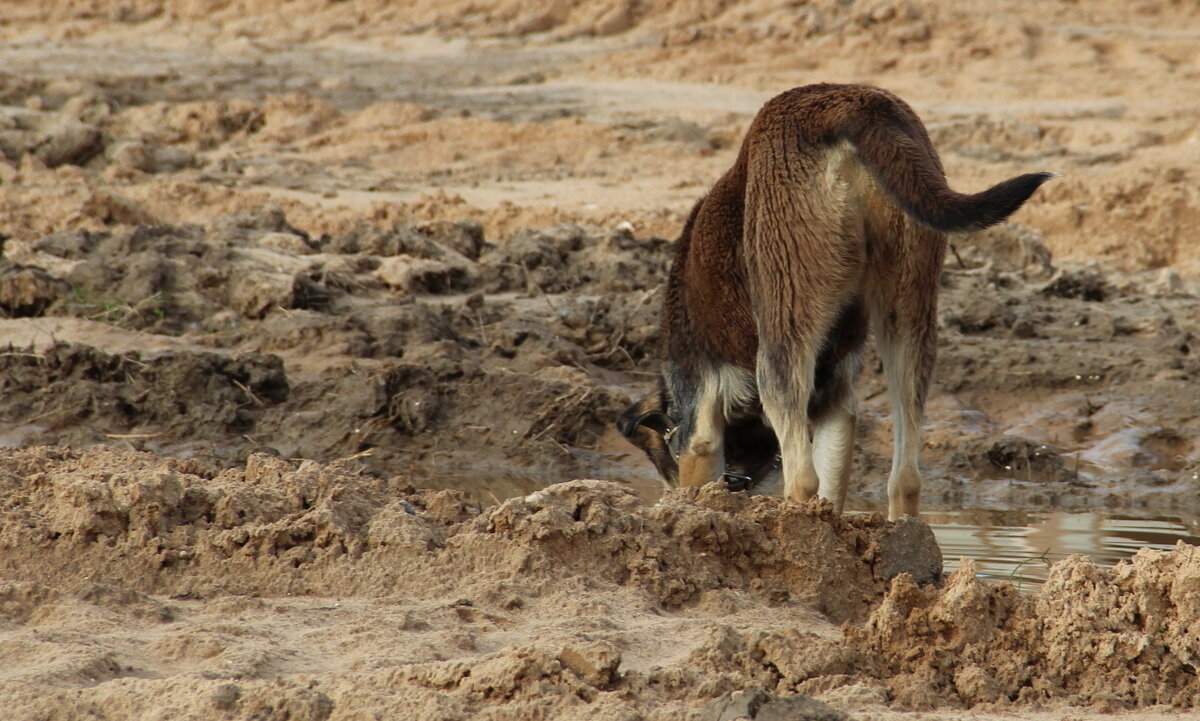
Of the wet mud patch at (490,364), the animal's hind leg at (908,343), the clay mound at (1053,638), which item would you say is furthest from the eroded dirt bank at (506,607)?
the wet mud patch at (490,364)

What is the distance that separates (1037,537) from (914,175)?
2750 millimetres

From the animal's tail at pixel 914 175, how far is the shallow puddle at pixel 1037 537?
170 centimetres

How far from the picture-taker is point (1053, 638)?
13.0 feet

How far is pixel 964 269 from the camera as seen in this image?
11219mm

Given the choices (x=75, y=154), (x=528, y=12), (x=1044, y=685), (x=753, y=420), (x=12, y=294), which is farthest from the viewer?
(x=528, y=12)

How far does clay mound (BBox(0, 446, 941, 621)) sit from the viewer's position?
4426 millimetres

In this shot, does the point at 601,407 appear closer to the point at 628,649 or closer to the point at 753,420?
the point at 753,420

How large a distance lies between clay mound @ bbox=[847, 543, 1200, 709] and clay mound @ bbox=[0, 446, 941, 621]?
0.62 m

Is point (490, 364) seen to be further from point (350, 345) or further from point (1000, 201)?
point (1000, 201)

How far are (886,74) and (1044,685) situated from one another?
14.0 metres

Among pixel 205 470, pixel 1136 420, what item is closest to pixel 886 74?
pixel 1136 420

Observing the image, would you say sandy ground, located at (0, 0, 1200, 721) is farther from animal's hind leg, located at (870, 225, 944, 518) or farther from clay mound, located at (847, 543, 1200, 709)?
animal's hind leg, located at (870, 225, 944, 518)

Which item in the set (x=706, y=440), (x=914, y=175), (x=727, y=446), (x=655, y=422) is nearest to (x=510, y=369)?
(x=655, y=422)

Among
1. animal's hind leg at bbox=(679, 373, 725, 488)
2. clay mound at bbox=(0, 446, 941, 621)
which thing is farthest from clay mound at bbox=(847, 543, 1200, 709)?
animal's hind leg at bbox=(679, 373, 725, 488)
